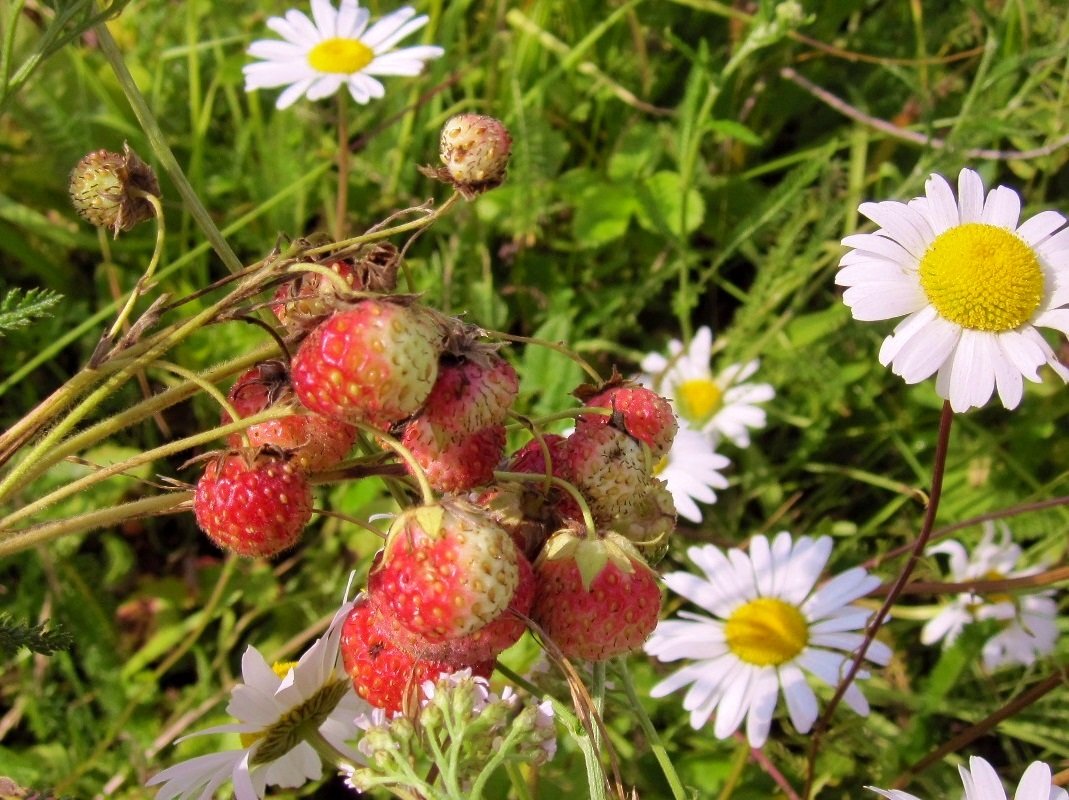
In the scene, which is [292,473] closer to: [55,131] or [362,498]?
[362,498]

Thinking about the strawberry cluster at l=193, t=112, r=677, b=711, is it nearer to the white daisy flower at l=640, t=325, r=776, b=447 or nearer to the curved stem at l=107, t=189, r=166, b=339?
the curved stem at l=107, t=189, r=166, b=339

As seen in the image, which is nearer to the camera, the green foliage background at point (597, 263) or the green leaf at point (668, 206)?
the green foliage background at point (597, 263)

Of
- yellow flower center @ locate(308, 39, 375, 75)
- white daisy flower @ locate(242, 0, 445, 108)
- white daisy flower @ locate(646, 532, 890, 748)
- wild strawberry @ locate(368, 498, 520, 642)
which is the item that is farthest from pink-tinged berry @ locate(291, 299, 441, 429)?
yellow flower center @ locate(308, 39, 375, 75)

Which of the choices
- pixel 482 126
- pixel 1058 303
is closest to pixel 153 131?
pixel 482 126

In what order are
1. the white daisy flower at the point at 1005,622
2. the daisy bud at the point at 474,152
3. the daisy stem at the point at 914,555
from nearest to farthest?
1. the daisy bud at the point at 474,152
2. the daisy stem at the point at 914,555
3. the white daisy flower at the point at 1005,622

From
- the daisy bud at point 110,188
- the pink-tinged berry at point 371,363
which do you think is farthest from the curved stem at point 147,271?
the pink-tinged berry at point 371,363

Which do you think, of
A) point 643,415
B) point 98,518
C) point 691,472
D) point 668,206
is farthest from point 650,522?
point 668,206

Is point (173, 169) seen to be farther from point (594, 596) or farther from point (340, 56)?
point (340, 56)

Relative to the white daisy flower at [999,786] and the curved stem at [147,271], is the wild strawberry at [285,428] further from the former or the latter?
the white daisy flower at [999,786]
